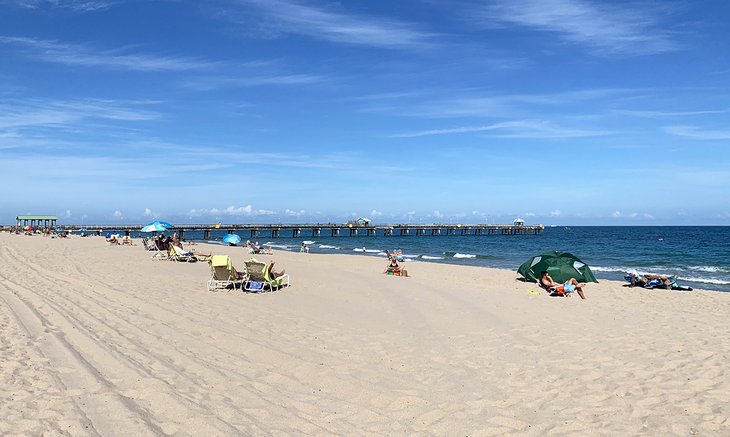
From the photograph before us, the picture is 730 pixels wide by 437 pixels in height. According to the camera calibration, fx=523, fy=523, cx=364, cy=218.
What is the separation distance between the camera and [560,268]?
1681 centimetres

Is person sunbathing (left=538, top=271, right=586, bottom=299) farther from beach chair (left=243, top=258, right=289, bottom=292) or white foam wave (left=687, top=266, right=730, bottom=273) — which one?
white foam wave (left=687, top=266, right=730, bottom=273)

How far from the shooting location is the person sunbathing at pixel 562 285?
1437 centimetres

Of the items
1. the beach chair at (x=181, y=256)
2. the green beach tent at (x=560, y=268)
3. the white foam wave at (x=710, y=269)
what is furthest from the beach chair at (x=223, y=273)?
the white foam wave at (x=710, y=269)

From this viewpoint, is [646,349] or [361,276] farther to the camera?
[361,276]

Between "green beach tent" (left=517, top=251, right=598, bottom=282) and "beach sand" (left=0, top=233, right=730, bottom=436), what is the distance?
4.79 meters

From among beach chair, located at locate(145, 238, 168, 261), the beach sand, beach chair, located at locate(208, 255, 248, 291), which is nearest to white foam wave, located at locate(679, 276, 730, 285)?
the beach sand

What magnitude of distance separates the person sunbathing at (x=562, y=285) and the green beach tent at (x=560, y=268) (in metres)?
0.31

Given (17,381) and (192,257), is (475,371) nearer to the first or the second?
(17,381)

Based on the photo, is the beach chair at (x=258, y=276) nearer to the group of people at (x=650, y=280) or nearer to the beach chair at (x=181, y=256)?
the beach chair at (x=181, y=256)

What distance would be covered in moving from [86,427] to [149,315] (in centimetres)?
489

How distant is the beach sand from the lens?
464cm

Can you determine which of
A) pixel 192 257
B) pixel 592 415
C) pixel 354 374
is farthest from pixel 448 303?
pixel 192 257

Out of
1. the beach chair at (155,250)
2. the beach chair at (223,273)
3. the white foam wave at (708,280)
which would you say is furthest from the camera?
the beach chair at (155,250)

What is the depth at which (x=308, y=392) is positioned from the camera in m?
5.46
